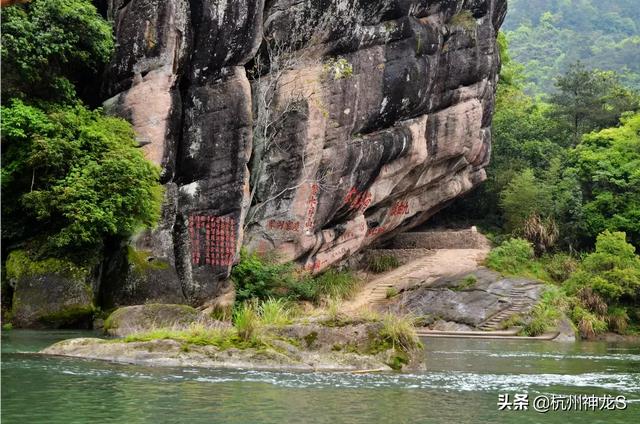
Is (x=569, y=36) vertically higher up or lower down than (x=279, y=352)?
higher up

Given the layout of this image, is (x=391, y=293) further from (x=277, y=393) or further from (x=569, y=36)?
(x=569, y=36)

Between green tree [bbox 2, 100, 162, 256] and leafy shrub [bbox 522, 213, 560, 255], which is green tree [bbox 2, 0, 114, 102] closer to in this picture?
green tree [bbox 2, 100, 162, 256]

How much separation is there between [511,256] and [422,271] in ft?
11.2

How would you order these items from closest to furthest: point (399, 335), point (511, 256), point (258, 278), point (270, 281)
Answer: point (399, 335), point (258, 278), point (270, 281), point (511, 256)

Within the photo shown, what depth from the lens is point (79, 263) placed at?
1933 centimetres

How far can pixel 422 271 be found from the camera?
3244 cm

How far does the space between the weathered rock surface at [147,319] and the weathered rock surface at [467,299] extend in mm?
12121

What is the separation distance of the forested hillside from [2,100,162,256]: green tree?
6717 cm

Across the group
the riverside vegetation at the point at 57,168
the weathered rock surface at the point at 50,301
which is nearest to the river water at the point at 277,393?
the weathered rock surface at the point at 50,301

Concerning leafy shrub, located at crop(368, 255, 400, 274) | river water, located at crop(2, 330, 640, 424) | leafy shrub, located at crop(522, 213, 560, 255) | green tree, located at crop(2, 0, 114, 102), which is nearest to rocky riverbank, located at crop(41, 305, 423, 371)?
river water, located at crop(2, 330, 640, 424)

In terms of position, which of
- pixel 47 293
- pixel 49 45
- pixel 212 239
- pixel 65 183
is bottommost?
pixel 47 293

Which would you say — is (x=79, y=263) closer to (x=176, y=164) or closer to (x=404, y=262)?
(x=176, y=164)

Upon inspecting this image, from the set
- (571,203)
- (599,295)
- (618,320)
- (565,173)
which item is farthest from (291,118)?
(565,173)

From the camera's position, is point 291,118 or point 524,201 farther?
point 524,201
